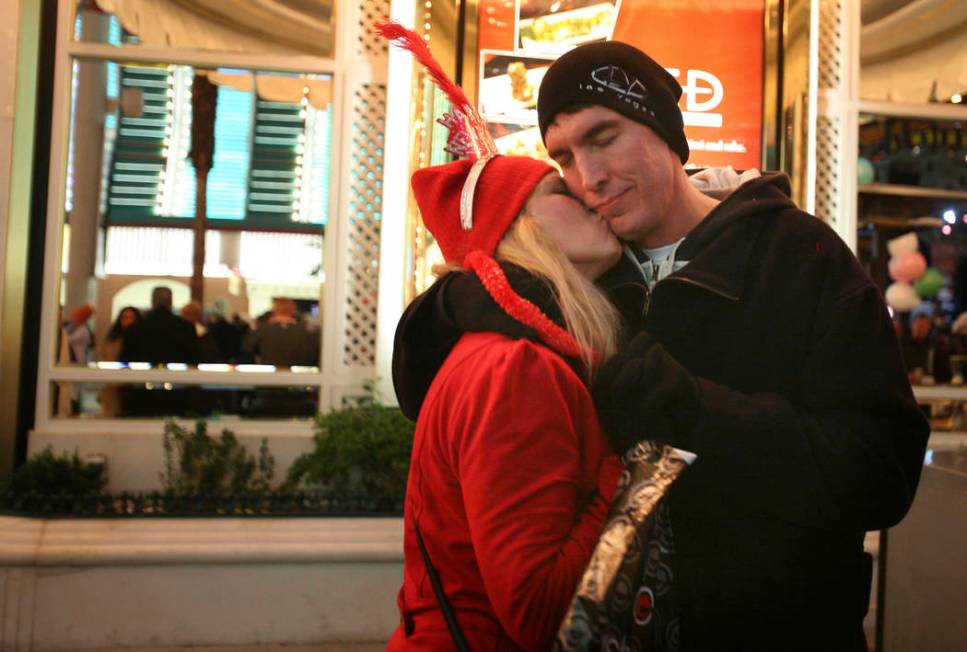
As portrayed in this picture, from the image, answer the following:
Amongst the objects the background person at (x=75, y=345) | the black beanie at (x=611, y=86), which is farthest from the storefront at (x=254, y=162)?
the black beanie at (x=611, y=86)

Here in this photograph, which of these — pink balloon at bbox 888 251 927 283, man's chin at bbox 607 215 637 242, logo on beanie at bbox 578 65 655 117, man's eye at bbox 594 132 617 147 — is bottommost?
man's chin at bbox 607 215 637 242

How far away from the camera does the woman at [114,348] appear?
640 cm

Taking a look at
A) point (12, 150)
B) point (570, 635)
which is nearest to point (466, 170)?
point (570, 635)

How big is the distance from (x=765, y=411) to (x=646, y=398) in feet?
0.82

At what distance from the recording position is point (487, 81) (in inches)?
255

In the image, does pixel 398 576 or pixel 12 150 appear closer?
pixel 398 576

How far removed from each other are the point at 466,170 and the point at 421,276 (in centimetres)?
452

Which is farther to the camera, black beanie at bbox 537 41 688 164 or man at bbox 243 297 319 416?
man at bbox 243 297 319 416

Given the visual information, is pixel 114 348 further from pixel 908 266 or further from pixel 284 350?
pixel 908 266

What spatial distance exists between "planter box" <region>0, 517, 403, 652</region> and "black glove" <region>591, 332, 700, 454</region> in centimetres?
387

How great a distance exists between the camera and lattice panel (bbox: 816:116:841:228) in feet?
22.8

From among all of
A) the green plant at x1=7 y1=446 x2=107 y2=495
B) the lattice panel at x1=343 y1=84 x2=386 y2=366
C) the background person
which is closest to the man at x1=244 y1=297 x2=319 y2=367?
the lattice panel at x1=343 y1=84 x2=386 y2=366

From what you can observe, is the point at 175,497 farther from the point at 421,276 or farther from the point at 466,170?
the point at 466,170

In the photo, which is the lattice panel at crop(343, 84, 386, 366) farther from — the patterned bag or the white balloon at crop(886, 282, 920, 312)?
the patterned bag
